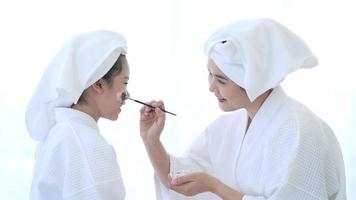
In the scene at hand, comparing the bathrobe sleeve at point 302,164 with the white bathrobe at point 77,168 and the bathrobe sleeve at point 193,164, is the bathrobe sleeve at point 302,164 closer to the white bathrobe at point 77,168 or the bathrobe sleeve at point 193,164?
the bathrobe sleeve at point 193,164

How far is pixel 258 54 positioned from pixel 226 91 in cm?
18

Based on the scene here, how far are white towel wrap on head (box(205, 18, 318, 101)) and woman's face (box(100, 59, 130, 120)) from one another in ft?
0.94

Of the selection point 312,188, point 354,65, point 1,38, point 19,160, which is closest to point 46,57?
point 1,38

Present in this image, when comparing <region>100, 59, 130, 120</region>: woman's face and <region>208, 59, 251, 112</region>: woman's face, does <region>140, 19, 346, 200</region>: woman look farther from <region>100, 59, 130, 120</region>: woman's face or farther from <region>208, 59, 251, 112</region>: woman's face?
<region>100, 59, 130, 120</region>: woman's face

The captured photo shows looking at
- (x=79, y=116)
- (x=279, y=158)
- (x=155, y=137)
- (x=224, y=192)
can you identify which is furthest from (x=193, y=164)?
(x=79, y=116)

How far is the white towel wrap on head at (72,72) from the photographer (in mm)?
1372

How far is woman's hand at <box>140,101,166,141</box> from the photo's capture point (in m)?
1.67

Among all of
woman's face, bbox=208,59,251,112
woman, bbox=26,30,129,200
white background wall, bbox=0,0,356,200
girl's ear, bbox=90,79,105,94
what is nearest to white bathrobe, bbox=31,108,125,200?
woman, bbox=26,30,129,200

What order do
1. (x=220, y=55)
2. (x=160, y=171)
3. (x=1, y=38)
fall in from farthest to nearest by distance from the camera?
(x=1, y=38)
(x=160, y=171)
(x=220, y=55)

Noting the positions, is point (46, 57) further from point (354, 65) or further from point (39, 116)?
point (354, 65)

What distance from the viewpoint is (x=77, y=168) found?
1.29 m

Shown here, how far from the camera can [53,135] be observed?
1.39 metres

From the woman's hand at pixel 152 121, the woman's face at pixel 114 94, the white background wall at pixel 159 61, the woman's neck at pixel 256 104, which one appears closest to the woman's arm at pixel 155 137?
the woman's hand at pixel 152 121

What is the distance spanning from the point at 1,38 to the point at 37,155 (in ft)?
2.41
